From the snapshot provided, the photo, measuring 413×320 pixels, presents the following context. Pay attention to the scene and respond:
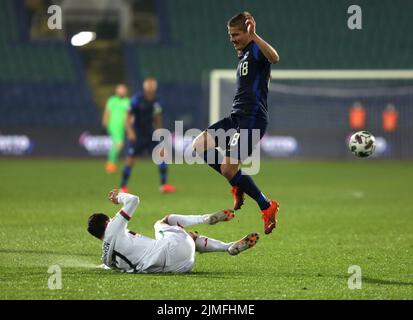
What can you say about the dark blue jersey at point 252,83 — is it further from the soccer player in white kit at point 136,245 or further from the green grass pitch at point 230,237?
the soccer player in white kit at point 136,245

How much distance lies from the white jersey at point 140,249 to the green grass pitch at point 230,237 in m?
0.15

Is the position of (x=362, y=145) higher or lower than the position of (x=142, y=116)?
lower

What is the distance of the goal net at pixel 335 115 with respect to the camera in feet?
93.5

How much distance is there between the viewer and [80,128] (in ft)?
95.0

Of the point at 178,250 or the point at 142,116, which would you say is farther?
the point at 142,116

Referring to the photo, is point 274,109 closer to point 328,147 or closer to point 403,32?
point 328,147

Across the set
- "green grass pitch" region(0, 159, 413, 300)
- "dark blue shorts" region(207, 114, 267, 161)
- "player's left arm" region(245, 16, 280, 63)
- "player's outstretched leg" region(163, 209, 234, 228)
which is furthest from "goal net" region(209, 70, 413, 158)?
"player's outstretched leg" region(163, 209, 234, 228)

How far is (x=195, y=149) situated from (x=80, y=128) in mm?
19541

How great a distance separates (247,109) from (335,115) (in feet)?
65.0

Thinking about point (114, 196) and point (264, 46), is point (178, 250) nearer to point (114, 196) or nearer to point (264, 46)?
point (114, 196)

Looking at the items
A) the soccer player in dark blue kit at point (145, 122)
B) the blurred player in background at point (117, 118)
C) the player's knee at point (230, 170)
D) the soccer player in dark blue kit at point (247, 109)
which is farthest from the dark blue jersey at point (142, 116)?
the player's knee at point (230, 170)

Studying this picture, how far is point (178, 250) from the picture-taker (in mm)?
8273

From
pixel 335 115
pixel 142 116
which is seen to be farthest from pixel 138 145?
pixel 335 115

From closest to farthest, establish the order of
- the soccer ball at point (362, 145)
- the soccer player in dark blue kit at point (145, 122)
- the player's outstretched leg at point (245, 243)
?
the player's outstretched leg at point (245, 243)
the soccer ball at point (362, 145)
the soccer player in dark blue kit at point (145, 122)
